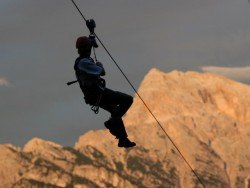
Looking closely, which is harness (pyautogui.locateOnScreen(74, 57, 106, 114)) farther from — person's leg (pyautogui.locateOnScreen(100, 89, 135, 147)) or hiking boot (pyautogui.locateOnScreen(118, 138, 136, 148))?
hiking boot (pyautogui.locateOnScreen(118, 138, 136, 148))

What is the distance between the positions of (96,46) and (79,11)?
1.31m

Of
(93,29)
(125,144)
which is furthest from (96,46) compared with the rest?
(125,144)

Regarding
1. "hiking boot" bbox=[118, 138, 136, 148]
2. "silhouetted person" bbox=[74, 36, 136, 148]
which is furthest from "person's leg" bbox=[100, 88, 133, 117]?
"hiking boot" bbox=[118, 138, 136, 148]

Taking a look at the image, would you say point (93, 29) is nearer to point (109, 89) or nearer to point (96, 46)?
point (96, 46)

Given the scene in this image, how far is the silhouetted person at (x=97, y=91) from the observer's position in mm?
16297

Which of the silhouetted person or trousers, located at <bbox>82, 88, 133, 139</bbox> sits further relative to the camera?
trousers, located at <bbox>82, 88, 133, 139</bbox>

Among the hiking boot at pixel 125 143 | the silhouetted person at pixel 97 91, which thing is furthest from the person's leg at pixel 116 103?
the hiking boot at pixel 125 143

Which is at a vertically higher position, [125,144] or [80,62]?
[80,62]

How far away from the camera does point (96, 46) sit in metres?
16.8

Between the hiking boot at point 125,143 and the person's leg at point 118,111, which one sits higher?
the person's leg at point 118,111

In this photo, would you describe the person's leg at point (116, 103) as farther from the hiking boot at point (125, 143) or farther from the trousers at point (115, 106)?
the hiking boot at point (125, 143)

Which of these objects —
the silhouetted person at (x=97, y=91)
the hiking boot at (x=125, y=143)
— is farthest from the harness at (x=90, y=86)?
the hiking boot at (x=125, y=143)

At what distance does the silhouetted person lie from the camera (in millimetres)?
16297

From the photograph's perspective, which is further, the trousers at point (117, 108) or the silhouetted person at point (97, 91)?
the trousers at point (117, 108)
